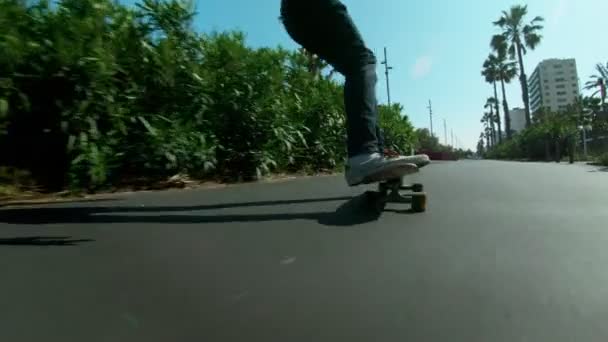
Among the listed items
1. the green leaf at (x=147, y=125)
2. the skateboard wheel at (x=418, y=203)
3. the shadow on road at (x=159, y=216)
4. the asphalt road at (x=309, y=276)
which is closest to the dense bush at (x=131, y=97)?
the green leaf at (x=147, y=125)

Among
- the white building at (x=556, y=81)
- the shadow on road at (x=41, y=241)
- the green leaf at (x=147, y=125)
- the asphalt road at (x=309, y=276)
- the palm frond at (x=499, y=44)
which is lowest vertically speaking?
the asphalt road at (x=309, y=276)

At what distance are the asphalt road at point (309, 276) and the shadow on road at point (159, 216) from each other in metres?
0.02

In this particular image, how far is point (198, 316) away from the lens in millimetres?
1216

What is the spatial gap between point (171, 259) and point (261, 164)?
385cm

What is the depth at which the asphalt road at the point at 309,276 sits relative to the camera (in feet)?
3.75

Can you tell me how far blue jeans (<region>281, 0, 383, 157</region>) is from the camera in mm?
2693

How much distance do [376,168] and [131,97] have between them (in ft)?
7.98

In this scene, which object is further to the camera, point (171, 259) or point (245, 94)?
point (245, 94)

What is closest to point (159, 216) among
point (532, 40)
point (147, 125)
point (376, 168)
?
point (376, 168)

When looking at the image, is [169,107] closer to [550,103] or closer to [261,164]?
[261,164]

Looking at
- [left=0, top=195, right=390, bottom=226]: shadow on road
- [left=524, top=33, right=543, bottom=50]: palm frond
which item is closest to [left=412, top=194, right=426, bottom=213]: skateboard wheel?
[left=0, top=195, right=390, bottom=226]: shadow on road

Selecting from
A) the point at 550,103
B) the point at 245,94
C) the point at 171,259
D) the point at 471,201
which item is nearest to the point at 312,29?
the point at 471,201

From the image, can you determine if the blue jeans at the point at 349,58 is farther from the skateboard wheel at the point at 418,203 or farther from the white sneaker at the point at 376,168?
the skateboard wheel at the point at 418,203

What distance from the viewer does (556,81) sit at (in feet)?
438
